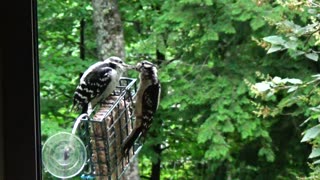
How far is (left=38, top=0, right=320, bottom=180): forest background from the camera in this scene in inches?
60.3

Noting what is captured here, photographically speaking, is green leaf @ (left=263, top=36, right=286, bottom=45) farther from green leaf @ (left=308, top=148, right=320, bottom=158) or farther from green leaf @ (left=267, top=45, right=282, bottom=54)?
green leaf @ (left=308, top=148, right=320, bottom=158)

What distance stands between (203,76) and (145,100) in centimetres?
27

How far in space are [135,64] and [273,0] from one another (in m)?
0.38

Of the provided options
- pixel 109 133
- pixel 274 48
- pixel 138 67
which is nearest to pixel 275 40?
pixel 274 48

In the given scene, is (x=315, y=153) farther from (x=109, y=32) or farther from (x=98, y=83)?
(x=109, y=32)

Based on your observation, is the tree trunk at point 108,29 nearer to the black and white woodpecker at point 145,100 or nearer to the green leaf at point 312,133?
the black and white woodpecker at point 145,100

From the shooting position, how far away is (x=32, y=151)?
1035 millimetres

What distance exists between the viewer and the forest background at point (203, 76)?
1.53m

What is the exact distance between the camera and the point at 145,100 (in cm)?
138

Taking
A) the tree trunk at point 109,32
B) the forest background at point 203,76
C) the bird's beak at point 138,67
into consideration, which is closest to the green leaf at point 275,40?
the forest background at point 203,76

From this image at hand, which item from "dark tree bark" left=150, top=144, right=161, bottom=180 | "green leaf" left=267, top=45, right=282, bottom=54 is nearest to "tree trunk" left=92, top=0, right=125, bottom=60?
"dark tree bark" left=150, top=144, right=161, bottom=180

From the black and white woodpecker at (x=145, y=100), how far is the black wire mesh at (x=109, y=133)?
0.05 feet

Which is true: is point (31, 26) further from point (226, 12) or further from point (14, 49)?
point (226, 12)

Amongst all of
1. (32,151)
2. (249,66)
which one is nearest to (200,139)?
(249,66)
